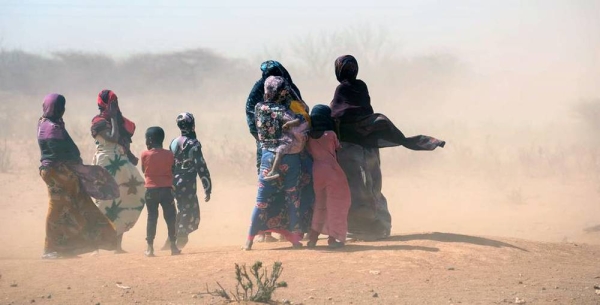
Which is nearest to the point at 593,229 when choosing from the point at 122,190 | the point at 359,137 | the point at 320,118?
the point at 359,137

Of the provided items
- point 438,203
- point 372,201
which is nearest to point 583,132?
point 438,203

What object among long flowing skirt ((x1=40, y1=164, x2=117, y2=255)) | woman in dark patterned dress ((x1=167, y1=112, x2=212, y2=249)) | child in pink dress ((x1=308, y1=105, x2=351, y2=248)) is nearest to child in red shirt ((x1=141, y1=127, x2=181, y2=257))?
woman in dark patterned dress ((x1=167, y1=112, x2=212, y2=249))

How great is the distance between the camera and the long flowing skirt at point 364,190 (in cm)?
966

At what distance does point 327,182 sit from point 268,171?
25.1 inches

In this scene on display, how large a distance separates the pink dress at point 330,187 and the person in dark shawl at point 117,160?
2848 mm

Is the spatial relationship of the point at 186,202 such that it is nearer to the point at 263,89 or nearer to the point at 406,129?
the point at 263,89

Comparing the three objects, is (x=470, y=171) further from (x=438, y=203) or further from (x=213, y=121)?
(x=213, y=121)

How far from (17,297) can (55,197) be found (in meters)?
2.34

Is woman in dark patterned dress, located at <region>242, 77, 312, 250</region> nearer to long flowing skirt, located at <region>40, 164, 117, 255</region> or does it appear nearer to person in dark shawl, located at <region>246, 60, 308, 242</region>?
person in dark shawl, located at <region>246, 60, 308, 242</region>

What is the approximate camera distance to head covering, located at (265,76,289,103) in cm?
893

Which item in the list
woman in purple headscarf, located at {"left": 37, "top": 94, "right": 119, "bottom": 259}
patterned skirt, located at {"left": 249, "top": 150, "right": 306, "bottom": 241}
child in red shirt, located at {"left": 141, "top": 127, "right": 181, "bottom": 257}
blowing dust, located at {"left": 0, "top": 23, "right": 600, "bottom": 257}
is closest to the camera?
patterned skirt, located at {"left": 249, "top": 150, "right": 306, "bottom": 241}

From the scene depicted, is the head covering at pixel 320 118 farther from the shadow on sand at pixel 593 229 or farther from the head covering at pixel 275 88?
the shadow on sand at pixel 593 229

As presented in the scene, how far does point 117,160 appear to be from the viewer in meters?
10.8

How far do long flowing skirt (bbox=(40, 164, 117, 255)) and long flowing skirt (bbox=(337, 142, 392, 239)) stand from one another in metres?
2.95
